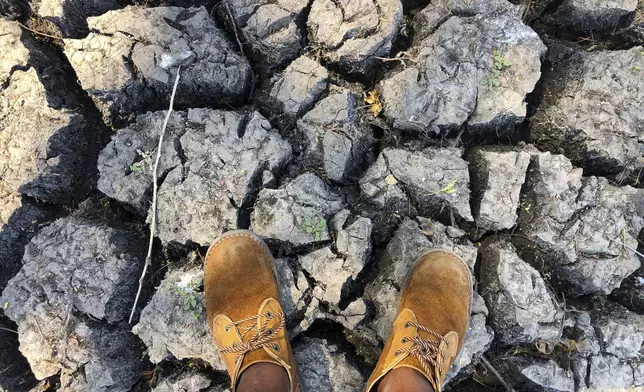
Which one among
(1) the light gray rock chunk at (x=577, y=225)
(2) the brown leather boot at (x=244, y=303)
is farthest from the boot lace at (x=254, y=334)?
(1) the light gray rock chunk at (x=577, y=225)

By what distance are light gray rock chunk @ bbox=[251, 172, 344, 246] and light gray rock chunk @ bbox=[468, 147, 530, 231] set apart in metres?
0.73

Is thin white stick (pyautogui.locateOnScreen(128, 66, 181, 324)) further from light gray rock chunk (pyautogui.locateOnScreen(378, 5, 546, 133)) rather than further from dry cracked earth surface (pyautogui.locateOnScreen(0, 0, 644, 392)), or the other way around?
light gray rock chunk (pyautogui.locateOnScreen(378, 5, 546, 133))

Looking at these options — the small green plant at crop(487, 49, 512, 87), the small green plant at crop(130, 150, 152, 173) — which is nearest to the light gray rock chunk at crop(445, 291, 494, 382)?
the small green plant at crop(487, 49, 512, 87)

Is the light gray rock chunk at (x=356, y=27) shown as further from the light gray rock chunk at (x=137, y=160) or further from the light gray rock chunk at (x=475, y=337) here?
the light gray rock chunk at (x=475, y=337)

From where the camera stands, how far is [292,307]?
94.1 inches

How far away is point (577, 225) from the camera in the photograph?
2.39 m

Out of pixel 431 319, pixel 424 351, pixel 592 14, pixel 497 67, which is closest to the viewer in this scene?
pixel 424 351

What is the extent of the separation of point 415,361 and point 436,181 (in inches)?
33.5

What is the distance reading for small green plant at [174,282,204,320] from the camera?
7.82 feet

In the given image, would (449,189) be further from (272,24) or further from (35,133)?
(35,133)

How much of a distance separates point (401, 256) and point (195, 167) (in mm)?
1101

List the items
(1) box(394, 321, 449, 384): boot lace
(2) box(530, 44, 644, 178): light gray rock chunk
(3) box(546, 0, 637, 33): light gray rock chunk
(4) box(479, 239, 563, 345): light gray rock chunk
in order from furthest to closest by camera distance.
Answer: (3) box(546, 0, 637, 33): light gray rock chunk
(2) box(530, 44, 644, 178): light gray rock chunk
(4) box(479, 239, 563, 345): light gray rock chunk
(1) box(394, 321, 449, 384): boot lace

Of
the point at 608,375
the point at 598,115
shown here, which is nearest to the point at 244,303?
the point at 608,375

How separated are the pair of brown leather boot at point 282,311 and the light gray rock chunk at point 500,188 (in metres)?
0.28
